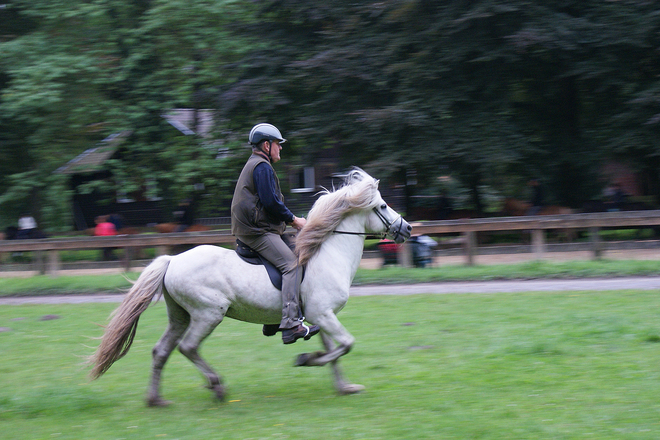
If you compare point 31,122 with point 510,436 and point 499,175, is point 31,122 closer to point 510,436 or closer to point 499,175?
point 499,175

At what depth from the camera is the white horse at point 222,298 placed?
636 cm

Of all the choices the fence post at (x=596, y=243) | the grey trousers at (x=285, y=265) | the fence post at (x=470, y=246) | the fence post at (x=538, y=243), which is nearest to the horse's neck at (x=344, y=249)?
the grey trousers at (x=285, y=265)

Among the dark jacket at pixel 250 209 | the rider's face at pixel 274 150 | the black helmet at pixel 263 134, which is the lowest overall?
the dark jacket at pixel 250 209

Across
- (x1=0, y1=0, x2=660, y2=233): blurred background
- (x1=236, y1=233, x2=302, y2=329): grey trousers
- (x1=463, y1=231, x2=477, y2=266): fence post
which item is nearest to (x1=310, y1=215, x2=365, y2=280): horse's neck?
(x1=236, y1=233, x2=302, y2=329): grey trousers

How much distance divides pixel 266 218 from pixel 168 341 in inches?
63.0

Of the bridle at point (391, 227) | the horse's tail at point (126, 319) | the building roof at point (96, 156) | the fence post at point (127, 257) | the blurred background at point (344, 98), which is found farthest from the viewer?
the building roof at point (96, 156)

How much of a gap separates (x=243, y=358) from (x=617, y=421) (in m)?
4.57

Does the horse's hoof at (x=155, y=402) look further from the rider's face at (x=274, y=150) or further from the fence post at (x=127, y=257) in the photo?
the fence post at (x=127, y=257)

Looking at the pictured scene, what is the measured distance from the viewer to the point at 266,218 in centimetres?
650

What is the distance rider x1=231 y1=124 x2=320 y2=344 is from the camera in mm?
6289

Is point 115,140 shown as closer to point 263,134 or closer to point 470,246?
point 470,246

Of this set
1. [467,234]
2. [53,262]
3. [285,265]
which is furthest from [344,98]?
[285,265]

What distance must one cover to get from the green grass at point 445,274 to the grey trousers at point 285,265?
696 centimetres

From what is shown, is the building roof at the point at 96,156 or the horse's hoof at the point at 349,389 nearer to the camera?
the horse's hoof at the point at 349,389
